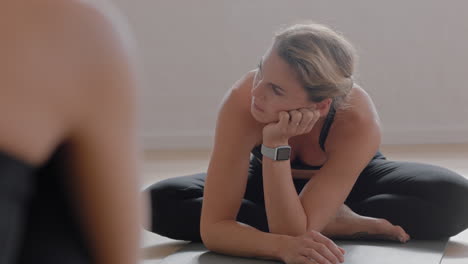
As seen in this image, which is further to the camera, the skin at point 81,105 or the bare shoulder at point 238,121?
the bare shoulder at point 238,121

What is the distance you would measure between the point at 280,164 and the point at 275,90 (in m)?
0.19

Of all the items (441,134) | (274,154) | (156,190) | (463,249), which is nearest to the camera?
(274,154)

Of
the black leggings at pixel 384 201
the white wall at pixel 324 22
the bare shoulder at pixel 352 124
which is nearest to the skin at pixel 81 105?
the bare shoulder at pixel 352 124

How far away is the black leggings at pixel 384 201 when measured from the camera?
227cm

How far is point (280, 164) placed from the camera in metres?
1.96

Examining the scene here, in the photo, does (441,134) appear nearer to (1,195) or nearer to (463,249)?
(463,249)

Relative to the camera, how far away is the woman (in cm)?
191

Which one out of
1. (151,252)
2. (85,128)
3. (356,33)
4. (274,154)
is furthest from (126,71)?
(356,33)

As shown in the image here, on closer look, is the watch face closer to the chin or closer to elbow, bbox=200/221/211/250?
the chin

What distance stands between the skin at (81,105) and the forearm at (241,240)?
1.46m

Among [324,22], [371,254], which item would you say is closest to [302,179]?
[371,254]

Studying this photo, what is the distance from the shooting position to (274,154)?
1968 millimetres

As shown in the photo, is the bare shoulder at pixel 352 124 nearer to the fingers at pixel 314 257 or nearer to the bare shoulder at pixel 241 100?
the bare shoulder at pixel 241 100

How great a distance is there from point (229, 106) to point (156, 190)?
0.46 metres
